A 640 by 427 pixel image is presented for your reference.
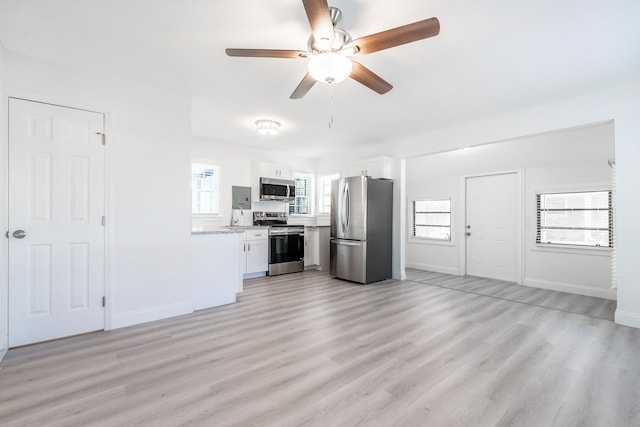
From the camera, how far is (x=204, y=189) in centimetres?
548

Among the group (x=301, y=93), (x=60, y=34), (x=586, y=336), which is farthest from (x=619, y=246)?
(x=60, y=34)

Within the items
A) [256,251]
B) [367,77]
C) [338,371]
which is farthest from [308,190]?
[338,371]

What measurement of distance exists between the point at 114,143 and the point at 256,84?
5.21 feet

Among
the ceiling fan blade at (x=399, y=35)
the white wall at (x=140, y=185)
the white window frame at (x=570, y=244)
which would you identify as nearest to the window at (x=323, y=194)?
the white wall at (x=140, y=185)

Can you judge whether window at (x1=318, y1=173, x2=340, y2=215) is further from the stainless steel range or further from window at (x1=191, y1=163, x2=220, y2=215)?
window at (x1=191, y1=163, x2=220, y2=215)

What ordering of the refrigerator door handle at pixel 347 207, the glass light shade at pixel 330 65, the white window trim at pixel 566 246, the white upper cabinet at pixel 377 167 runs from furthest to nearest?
the white upper cabinet at pixel 377 167
the refrigerator door handle at pixel 347 207
the white window trim at pixel 566 246
the glass light shade at pixel 330 65

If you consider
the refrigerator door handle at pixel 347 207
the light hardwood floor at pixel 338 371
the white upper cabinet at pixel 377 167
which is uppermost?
the white upper cabinet at pixel 377 167

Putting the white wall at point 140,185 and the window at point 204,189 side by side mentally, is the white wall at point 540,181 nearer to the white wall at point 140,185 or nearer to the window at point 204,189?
the window at point 204,189

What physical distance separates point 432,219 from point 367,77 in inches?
188

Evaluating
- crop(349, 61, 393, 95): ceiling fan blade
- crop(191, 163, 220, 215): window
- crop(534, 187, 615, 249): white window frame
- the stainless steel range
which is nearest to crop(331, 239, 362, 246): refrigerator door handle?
the stainless steel range

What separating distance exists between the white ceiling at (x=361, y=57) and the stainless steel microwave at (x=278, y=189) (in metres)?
2.26

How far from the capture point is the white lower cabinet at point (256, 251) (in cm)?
532

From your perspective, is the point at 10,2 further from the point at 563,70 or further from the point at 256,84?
the point at 563,70

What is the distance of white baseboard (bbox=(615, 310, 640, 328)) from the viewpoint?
3045mm
